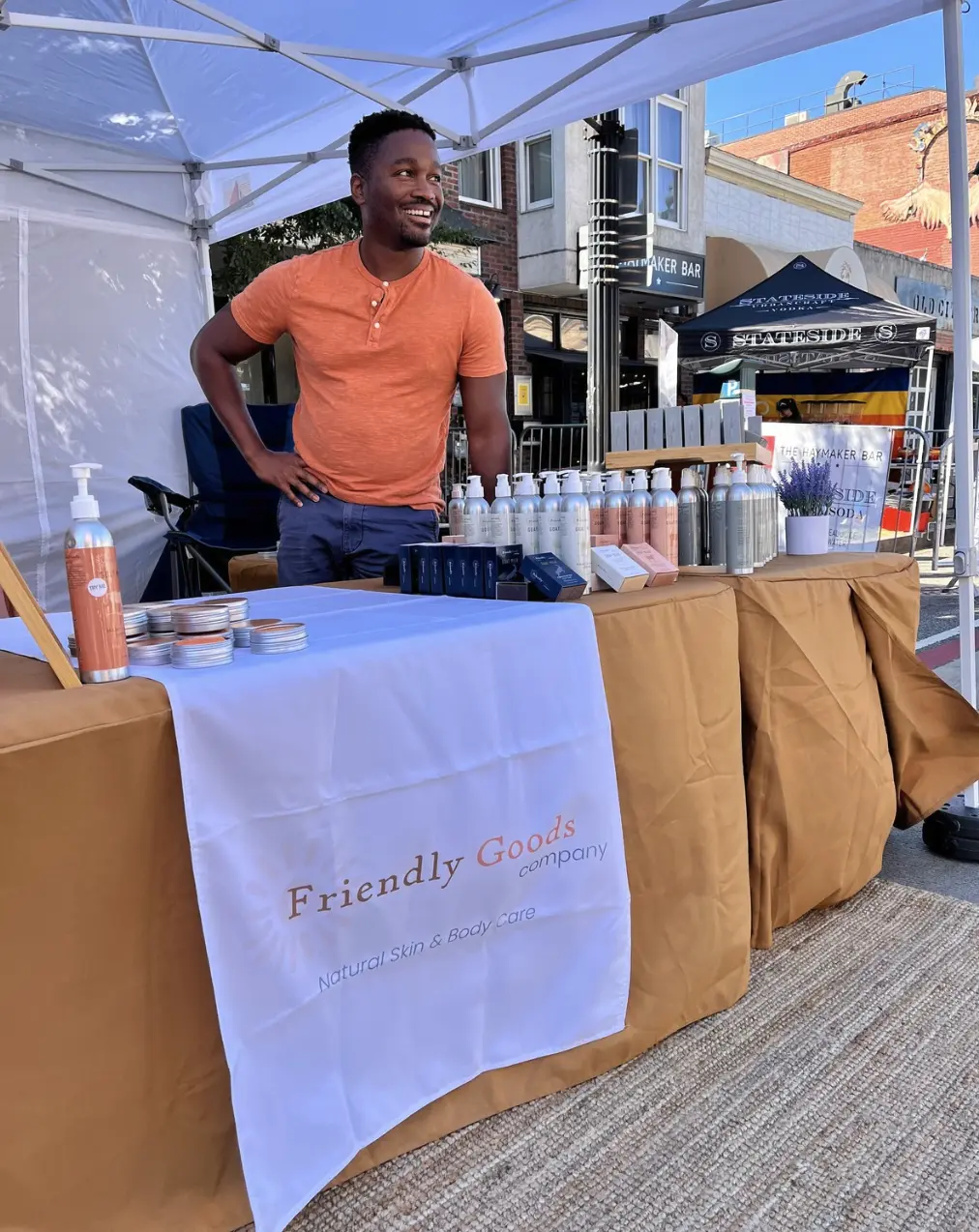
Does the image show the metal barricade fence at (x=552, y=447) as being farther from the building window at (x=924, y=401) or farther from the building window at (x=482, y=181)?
the building window at (x=924, y=401)

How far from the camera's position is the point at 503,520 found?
6.40 feet

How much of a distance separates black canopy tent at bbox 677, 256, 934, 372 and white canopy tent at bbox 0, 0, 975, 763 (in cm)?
596

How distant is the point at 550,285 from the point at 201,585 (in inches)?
356

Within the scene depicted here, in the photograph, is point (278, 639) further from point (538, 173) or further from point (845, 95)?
point (845, 95)

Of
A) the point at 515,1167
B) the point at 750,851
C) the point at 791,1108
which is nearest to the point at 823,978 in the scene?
the point at 750,851

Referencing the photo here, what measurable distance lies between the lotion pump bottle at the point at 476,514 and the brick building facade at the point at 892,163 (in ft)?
84.2

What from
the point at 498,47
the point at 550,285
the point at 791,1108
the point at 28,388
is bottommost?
the point at 791,1108

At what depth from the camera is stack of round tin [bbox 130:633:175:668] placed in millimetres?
1387

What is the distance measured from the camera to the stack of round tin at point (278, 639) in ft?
4.55

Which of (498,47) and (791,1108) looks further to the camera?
(498,47)

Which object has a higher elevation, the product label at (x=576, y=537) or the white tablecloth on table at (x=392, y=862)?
the product label at (x=576, y=537)

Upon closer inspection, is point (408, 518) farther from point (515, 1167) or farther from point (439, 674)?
point (515, 1167)

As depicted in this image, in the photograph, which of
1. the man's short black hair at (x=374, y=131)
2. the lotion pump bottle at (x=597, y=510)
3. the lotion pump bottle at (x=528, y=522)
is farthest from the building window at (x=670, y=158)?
the lotion pump bottle at (x=528, y=522)

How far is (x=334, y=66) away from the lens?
404cm
